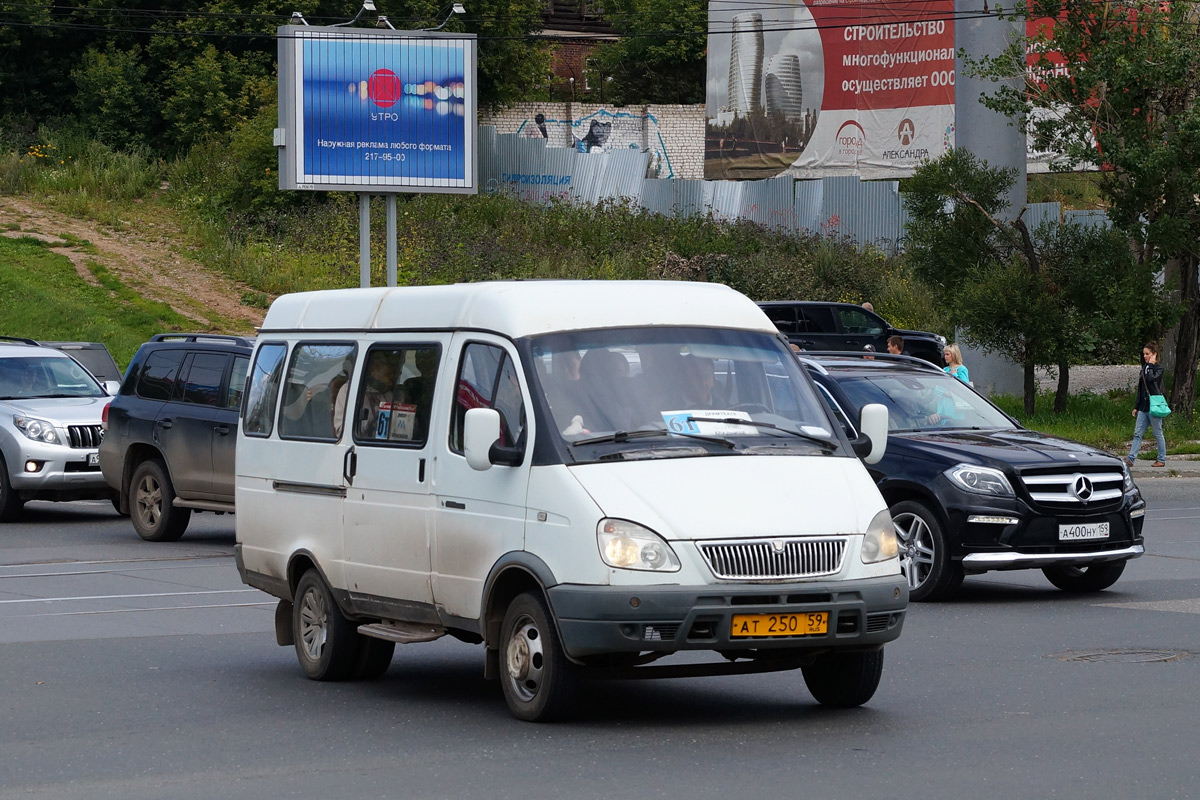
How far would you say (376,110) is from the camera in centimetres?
3441

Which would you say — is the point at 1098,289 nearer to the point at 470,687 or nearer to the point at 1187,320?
the point at 1187,320

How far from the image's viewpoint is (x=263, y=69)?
5444cm

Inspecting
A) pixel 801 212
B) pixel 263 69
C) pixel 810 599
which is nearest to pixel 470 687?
pixel 810 599

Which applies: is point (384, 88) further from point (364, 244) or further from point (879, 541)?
point (879, 541)

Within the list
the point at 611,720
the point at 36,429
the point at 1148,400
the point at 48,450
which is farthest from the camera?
the point at 1148,400

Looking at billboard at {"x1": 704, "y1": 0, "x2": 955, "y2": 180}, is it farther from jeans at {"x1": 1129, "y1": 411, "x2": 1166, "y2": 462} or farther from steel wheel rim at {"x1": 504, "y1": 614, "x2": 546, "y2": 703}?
steel wheel rim at {"x1": 504, "y1": 614, "x2": 546, "y2": 703}

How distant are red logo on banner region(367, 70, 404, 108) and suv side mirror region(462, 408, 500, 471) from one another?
89.8ft

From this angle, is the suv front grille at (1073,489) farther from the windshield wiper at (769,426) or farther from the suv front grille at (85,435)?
the suv front grille at (85,435)

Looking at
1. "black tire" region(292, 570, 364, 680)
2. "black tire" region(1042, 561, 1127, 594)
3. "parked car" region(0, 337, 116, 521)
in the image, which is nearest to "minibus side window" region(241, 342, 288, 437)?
"black tire" region(292, 570, 364, 680)

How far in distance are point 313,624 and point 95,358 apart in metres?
17.3

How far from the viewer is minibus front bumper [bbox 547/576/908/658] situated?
7.43 meters

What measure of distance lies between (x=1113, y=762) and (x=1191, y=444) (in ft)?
70.9

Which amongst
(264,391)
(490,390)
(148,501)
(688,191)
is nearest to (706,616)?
(490,390)

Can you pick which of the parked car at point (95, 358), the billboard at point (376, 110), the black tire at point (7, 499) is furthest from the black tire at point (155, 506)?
the billboard at point (376, 110)
